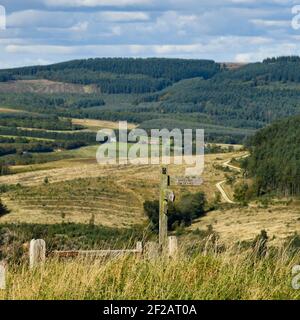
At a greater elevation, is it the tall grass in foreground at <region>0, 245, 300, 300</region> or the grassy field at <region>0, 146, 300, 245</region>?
the tall grass in foreground at <region>0, 245, 300, 300</region>

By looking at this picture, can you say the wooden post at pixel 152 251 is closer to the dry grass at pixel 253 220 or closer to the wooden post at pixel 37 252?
the wooden post at pixel 37 252

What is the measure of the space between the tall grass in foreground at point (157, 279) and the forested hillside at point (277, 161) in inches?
3471

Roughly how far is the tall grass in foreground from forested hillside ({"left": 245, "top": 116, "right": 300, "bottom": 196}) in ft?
289

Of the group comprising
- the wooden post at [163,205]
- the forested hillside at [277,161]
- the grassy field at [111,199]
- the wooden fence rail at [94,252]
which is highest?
the wooden post at [163,205]

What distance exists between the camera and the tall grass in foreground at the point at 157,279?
9195 mm

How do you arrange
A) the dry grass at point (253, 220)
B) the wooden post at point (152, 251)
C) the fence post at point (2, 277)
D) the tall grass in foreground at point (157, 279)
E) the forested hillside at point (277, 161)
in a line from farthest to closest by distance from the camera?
the forested hillside at point (277, 161)
the dry grass at point (253, 220)
the wooden post at point (152, 251)
the fence post at point (2, 277)
the tall grass in foreground at point (157, 279)

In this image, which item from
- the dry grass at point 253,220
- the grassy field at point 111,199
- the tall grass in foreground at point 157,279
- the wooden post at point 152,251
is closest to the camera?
the tall grass in foreground at point 157,279

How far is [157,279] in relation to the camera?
9.59m

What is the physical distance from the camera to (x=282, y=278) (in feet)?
32.9

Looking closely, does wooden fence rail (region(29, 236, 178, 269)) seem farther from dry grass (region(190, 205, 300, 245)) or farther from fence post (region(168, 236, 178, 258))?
dry grass (region(190, 205, 300, 245))

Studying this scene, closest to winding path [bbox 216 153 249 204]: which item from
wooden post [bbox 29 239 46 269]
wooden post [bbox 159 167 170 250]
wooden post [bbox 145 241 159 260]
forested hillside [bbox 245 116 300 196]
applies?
forested hillside [bbox 245 116 300 196]

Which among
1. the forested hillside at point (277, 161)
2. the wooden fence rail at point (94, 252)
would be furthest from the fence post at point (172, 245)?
the forested hillside at point (277, 161)

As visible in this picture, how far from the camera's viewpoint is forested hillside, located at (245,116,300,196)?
100 m
